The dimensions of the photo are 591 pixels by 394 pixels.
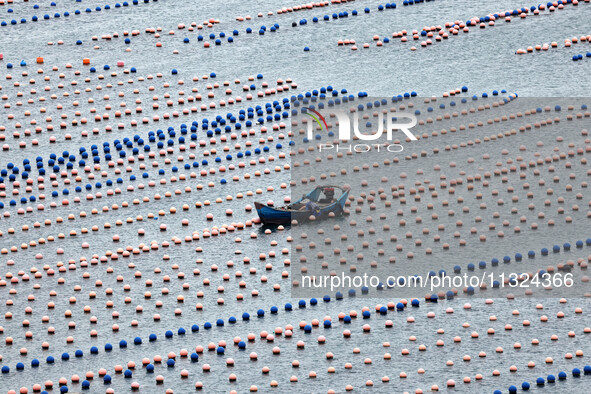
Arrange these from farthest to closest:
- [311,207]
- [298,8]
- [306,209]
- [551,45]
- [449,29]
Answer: [298,8], [449,29], [551,45], [306,209], [311,207]

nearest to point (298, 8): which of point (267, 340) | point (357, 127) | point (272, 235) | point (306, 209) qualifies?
point (357, 127)

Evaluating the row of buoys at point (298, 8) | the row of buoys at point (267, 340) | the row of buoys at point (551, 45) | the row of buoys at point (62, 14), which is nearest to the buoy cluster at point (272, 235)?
the row of buoys at point (267, 340)

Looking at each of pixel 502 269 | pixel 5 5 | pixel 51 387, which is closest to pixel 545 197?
pixel 502 269

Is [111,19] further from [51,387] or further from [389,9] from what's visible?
[51,387]

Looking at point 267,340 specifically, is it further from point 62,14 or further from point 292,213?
point 62,14

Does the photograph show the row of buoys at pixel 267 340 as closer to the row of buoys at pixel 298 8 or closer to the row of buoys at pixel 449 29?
the row of buoys at pixel 449 29

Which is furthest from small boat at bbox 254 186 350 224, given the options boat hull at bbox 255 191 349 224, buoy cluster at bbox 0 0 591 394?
buoy cluster at bbox 0 0 591 394

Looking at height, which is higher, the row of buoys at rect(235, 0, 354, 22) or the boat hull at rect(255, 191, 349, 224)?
the row of buoys at rect(235, 0, 354, 22)

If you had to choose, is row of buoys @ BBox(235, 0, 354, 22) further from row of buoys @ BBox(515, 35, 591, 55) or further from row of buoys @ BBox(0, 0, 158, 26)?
row of buoys @ BBox(515, 35, 591, 55)

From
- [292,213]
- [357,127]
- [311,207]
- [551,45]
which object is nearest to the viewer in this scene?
[292,213]
